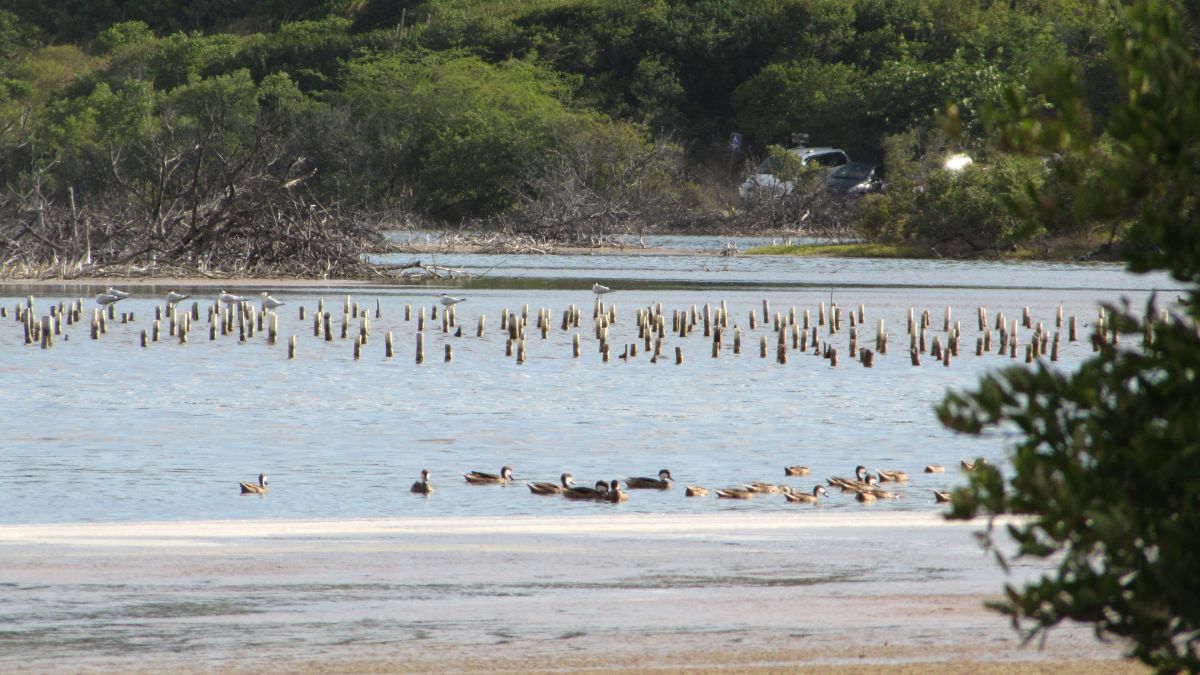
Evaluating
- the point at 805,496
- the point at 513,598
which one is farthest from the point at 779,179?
the point at 513,598

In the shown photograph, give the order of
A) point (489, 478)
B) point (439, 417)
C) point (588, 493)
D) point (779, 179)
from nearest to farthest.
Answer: point (588, 493) → point (489, 478) → point (439, 417) → point (779, 179)

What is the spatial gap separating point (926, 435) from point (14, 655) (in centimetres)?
1505

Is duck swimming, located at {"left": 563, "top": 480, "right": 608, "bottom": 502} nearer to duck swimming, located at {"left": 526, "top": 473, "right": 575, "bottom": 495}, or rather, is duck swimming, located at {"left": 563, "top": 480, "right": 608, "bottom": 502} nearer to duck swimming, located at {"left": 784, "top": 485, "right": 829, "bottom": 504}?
duck swimming, located at {"left": 526, "top": 473, "right": 575, "bottom": 495}

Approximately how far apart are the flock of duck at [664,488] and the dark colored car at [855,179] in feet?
208

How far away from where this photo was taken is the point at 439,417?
936 inches

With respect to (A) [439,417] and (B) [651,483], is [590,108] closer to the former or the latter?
(A) [439,417]

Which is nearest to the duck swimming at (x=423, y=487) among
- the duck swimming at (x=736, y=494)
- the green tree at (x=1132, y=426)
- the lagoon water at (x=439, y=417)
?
the lagoon water at (x=439, y=417)

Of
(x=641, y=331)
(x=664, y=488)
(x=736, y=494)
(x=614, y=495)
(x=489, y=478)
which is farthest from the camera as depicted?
(x=641, y=331)

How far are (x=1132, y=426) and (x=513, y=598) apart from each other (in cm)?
600

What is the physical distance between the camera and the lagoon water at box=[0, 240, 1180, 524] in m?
16.2

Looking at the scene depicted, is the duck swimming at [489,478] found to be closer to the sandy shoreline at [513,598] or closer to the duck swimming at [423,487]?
the duck swimming at [423,487]

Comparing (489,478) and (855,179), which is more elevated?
(855,179)

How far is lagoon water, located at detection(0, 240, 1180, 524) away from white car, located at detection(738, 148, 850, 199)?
35.1m

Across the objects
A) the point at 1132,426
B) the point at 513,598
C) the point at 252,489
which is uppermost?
the point at 1132,426
